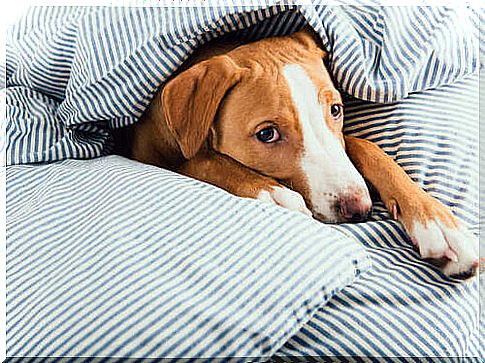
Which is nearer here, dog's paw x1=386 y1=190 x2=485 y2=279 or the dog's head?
dog's paw x1=386 y1=190 x2=485 y2=279

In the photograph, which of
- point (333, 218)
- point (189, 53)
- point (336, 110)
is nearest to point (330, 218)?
point (333, 218)

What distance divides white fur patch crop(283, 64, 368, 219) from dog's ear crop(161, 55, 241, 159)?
0.38 feet

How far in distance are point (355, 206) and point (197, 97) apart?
14.2 inches

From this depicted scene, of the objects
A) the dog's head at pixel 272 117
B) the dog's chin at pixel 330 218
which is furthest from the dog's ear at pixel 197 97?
the dog's chin at pixel 330 218

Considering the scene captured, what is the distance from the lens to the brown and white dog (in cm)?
122

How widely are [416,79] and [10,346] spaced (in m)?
0.88

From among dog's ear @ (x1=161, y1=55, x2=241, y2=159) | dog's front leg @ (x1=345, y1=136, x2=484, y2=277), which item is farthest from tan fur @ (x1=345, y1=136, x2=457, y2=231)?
dog's ear @ (x1=161, y1=55, x2=241, y2=159)

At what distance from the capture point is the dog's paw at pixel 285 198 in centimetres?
118

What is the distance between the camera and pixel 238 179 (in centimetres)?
129

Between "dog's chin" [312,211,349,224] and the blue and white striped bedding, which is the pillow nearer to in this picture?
the blue and white striped bedding

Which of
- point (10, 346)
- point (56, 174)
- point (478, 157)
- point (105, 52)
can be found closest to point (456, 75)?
point (478, 157)

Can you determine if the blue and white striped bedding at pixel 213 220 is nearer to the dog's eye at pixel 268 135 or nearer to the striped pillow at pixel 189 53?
the striped pillow at pixel 189 53

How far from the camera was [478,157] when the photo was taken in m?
1.29

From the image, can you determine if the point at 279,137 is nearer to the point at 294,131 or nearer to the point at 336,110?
the point at 294,131
